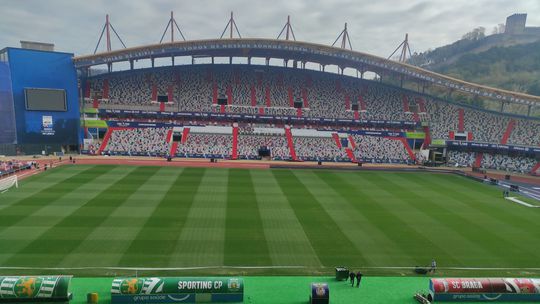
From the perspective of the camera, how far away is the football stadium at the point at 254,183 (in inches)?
599

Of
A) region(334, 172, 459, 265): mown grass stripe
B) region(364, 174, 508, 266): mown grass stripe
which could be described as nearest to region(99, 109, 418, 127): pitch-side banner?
region(334, 172, 459, 265): mown grass stripe

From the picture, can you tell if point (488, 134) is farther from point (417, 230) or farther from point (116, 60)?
point (116, 60)

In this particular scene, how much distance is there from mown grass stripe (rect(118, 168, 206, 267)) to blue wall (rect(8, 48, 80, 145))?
25127 mm

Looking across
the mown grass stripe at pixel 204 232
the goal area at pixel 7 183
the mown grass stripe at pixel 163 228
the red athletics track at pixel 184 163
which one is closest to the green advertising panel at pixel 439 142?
the red athletics track at pixel 184 163

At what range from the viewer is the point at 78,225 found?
66.9 ft

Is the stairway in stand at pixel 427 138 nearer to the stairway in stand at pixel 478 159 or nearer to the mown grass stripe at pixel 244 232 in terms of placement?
the stairway in stand at pixel 478 159

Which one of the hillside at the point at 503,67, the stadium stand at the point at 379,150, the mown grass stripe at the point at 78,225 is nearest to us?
the mown grass stripe at the point at 78,225

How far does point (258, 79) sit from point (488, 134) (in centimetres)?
3960

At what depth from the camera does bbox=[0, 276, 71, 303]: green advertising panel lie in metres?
12.1

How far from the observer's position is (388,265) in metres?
17.2

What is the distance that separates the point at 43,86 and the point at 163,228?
1442 inches

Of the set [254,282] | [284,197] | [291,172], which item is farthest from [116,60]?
[254,282]

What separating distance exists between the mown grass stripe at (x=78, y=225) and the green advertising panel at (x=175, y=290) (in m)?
5.95

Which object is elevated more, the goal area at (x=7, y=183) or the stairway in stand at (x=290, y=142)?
the stairway in stand at (x=290, y=142)
